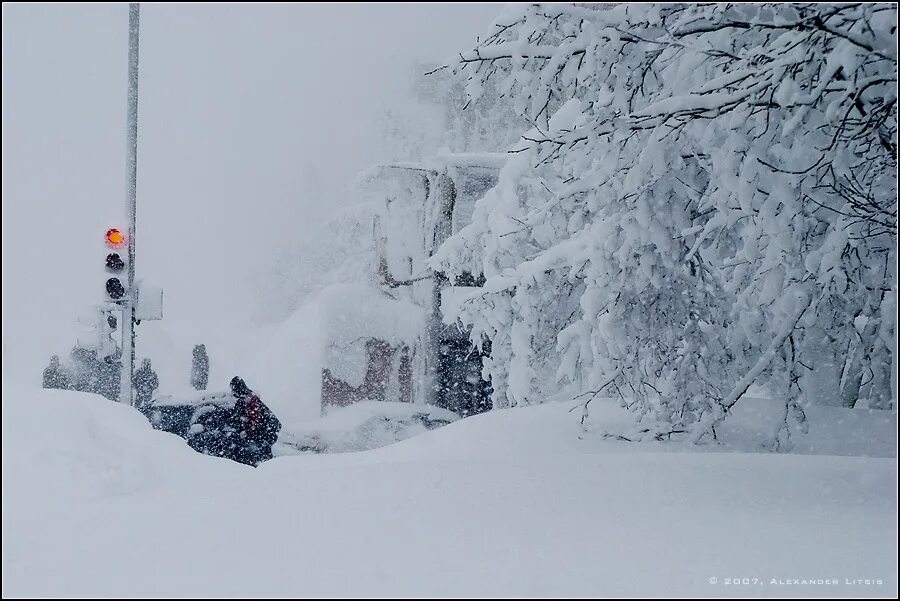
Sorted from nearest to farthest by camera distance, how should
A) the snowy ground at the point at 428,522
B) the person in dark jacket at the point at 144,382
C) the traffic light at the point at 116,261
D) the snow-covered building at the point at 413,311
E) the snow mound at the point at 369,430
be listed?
the snowy ground at the point at 428,522 → the traffic light at the point at 116,261 → the snow mound at the point at 369,430 → the person in dark jacket at the point at 144,382 → the snow-covered building at the point at 413,311

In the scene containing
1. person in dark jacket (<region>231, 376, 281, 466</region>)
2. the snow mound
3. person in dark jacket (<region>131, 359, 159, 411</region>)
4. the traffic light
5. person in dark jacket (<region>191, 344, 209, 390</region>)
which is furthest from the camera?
person in dark jacket (<region>191, 344, 209, 390</region>)

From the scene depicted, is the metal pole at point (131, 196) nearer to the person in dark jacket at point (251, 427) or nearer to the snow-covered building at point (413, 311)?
the person in dark jacket at point (251, 427)

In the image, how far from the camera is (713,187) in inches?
209

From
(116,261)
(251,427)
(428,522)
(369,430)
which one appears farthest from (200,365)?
(428,522)

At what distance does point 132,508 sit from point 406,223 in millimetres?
15200

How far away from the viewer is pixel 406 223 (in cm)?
1894

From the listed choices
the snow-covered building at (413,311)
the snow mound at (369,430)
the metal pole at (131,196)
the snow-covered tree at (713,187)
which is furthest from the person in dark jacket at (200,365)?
the snow-covered tree at (713,187)

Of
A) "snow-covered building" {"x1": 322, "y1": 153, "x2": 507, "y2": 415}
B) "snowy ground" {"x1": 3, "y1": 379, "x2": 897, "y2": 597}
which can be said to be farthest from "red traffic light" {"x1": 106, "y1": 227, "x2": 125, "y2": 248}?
"snow-covered building" {"x1": 322, "y1": 153, "x2": 507, "y2": 415}

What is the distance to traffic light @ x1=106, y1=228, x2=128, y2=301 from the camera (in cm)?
959

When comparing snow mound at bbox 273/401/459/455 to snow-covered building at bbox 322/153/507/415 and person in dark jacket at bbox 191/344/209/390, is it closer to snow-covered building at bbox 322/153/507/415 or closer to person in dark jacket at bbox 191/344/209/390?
snow-covered building at bbox 322/153/507/415

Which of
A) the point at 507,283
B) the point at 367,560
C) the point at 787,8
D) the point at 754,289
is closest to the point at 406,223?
the point at 507,283

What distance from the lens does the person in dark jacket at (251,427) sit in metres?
11.3

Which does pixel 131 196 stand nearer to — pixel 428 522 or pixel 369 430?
pixel 369 430

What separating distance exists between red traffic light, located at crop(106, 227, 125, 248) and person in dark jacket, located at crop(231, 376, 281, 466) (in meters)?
2.80
